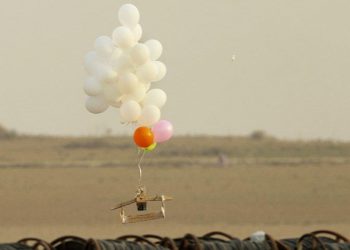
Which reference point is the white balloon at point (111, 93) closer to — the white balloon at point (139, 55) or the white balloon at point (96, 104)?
the white balloon at point (96, 104)

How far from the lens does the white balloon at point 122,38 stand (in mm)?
6562

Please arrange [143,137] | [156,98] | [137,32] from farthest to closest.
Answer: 1. [137,32]
2. [156,98]
3. [143,137]

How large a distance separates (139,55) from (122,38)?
142mm

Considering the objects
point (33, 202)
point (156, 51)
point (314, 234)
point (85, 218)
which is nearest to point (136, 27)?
point (156, 51)

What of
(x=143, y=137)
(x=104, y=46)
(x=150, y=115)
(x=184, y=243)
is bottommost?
(x=184, y=243)

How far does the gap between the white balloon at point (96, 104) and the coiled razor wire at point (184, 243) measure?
1.69 metres

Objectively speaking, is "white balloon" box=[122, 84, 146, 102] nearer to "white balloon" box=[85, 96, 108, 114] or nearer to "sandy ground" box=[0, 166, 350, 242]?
"white balloon" box=[85, 96, 108, 114]

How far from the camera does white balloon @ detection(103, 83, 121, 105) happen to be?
21.4 ft

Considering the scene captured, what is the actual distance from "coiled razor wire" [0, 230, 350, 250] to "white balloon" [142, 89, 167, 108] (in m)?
1.57

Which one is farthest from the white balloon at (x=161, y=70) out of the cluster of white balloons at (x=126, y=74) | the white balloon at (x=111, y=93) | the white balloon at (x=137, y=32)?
the white balloon at (x=111, y=93)

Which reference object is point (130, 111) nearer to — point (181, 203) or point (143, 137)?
point (143, 137)

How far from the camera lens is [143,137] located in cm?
651

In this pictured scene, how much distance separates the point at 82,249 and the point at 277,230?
14456 mm

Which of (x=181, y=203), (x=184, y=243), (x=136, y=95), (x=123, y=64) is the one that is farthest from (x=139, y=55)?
(x=181, y=203)
